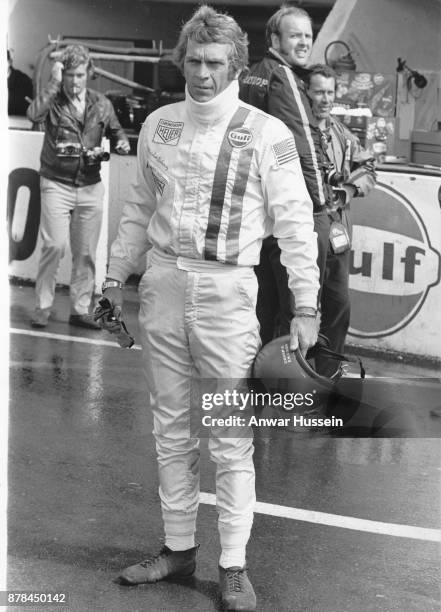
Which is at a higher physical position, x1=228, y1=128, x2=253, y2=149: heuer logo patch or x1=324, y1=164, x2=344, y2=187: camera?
x1=228, y1=128, x2=253, y2=149: heuer logo patch

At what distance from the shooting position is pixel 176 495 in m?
4.22

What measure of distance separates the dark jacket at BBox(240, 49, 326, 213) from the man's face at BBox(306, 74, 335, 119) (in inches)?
26.7

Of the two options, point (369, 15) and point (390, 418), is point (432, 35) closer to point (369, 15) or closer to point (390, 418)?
point (369, 15)

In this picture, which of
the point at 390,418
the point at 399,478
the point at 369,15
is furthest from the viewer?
the point at 369,15

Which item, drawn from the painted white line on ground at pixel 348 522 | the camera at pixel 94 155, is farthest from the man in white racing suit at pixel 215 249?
the camera at pixel 94 155

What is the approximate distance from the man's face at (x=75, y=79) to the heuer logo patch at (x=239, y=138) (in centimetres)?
433

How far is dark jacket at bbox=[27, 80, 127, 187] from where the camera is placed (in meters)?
8.21

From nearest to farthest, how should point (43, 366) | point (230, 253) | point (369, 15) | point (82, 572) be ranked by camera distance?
point (230, 253), point (82, 572), point (43, 366), point (369, 15)

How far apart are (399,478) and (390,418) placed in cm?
97

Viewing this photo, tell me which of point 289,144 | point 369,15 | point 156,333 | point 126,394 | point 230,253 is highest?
point 369,15

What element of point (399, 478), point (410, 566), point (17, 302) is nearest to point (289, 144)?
point (410, 566)

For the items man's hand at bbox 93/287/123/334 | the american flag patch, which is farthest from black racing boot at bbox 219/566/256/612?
the american flag patch

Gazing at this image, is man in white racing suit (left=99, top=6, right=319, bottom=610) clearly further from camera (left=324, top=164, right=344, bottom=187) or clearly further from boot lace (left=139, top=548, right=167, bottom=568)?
camera (left=324, top=164, right=344, bottom=187)

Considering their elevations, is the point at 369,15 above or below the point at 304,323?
above
